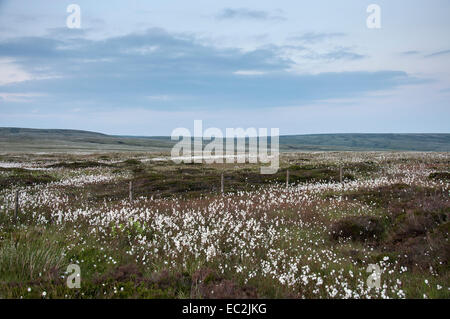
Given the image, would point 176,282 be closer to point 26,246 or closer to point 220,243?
point 220,243

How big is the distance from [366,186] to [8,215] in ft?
57.4

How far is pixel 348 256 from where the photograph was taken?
902cm

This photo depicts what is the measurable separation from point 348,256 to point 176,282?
4.78m

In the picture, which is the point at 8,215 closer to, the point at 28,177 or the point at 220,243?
the point at 220,243

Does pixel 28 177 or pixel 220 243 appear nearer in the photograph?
pixel 220 243

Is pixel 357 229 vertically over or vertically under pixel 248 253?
over

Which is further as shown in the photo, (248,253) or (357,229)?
(357,229)

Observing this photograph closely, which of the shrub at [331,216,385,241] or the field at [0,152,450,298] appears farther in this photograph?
the shrub at [331,216,385,241]

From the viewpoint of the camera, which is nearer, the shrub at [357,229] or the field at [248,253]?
the field at [248,253]
